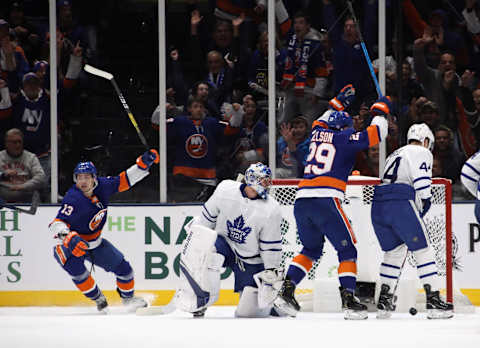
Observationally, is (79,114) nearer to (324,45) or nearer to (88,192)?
(88,192)

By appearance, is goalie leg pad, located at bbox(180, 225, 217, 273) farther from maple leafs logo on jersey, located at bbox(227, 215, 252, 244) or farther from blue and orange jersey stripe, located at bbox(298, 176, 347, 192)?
blue and orange jersey stripe, located at bbox(298, 176, 347, 192)

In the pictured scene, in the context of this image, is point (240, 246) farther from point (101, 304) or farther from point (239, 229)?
point (101, 304)

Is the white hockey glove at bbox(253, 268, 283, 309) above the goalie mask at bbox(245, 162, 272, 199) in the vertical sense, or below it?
below

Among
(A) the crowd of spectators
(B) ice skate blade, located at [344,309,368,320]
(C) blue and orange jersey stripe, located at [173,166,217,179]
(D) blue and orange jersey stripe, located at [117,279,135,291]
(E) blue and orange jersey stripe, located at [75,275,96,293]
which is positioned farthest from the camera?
(C) blue and orange jersey stripe, located at [173,166,217,179]

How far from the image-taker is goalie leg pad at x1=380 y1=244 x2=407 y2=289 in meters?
5.76

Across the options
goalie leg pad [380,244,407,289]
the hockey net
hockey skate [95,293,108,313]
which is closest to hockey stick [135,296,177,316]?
hockey skate [95,293,108,313]

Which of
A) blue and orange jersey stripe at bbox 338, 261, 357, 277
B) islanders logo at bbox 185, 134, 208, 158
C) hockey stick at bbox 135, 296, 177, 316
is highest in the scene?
islanders logo at bbox 185, 134, 208, 158

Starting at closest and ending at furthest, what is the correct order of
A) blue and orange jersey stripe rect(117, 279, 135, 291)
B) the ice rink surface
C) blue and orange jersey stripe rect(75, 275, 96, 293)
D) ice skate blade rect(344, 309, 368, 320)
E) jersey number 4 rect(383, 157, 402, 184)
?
the ice rink surface < ice skate blade rect(344, 309, 368, 320) < jersey number 4 rect(383, 157, 402, 184) < blue and orange jersey stripe rect(75, 275, 96, 293) < blue and orange jersey stripe rect(117, 279, 135, 291)

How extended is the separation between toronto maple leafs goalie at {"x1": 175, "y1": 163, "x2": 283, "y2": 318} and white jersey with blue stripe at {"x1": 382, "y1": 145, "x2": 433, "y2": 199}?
2.54 ft

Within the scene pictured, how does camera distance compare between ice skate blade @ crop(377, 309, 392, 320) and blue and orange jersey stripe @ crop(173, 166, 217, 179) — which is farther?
blue and orange jersey stripe @ crop(173, 166, 217, 179)

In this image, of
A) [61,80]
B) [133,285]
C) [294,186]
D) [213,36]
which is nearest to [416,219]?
[294,186]

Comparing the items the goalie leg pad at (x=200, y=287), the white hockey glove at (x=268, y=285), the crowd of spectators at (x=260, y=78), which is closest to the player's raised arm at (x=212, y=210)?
the goalie leg pad at (x=200, y=287)

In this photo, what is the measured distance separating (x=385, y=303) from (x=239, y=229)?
3.32ft

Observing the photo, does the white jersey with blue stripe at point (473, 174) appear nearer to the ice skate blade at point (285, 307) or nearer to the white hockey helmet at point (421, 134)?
the white hockey helmet at point (421, 134)
